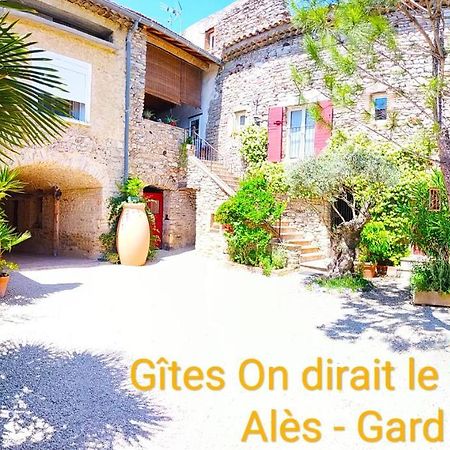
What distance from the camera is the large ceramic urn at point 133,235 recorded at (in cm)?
971

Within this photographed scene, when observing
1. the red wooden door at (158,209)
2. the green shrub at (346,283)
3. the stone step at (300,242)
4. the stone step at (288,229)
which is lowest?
the green shrub at (346,283)

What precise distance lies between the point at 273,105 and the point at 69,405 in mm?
10736

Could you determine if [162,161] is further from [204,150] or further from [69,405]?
[69,405]

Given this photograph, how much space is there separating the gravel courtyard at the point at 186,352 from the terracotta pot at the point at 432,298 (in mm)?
230

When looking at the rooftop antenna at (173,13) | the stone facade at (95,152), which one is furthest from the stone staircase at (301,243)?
the rooftop antenna at (173,13)

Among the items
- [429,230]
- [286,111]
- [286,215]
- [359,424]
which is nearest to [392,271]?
[429,230]

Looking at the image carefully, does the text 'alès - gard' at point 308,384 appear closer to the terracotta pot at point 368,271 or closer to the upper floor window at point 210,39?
the terracotta pot at point 368,271

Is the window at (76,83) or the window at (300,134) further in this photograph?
the window at (300,134)

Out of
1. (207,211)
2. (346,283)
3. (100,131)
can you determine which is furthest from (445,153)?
(100,131)

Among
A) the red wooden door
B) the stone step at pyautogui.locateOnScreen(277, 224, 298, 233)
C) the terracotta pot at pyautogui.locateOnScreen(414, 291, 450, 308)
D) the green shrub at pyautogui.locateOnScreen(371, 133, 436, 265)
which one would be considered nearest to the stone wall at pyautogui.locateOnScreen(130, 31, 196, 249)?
the red wooden door

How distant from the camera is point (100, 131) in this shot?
10.1 m

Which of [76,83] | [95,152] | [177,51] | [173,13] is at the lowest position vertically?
[95,152]

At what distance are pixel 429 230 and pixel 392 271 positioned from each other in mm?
2749

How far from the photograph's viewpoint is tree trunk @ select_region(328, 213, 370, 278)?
757cm
